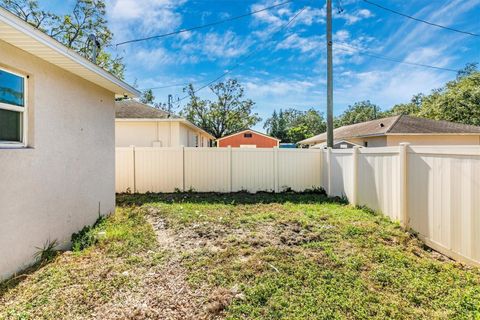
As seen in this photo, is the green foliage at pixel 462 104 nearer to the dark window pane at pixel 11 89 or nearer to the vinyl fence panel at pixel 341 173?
the vinyl fence panel at pixel 341 173

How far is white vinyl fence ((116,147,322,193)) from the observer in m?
9.05

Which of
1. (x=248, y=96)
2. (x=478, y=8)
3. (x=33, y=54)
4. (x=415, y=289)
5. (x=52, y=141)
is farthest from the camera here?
(x=248, y=96)

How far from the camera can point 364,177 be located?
6480 mm

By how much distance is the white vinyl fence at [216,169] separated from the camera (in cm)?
905

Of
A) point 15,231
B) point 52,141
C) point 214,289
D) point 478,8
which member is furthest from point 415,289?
point 478,8

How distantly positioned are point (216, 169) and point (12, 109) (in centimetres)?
628

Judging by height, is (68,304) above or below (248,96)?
below

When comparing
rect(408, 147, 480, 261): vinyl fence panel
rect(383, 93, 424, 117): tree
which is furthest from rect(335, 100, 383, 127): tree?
rect(408, 147, 480, 261): vinyl fence panel

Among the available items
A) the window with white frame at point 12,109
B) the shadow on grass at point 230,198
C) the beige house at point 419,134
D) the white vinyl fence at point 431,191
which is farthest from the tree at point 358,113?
the window with white frame at point 12,109

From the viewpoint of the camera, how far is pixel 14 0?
13875 millimetres

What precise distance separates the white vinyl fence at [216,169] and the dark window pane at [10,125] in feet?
17.7

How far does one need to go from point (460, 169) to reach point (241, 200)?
217 inches

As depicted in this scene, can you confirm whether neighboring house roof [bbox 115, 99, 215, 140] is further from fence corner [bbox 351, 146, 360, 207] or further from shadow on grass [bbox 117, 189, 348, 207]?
fence corner [bbox 351, 146, 360, 207]

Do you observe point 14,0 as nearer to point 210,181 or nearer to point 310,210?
point 210,181
